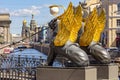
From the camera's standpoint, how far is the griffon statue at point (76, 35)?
7.90 meters

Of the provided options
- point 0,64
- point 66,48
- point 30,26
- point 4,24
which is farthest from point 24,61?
point 30,26

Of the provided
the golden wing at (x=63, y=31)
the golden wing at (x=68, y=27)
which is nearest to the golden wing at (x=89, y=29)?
the golden wing at (x=68, y=27)

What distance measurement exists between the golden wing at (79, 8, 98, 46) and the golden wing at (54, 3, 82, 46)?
2.15 ft

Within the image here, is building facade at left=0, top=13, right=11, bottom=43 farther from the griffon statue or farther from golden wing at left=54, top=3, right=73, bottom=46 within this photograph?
golden wing at left=54, top=3, right=73, bottom=46

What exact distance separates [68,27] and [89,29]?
3.01 feet

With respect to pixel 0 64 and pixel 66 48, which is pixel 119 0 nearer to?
pixel 0 64

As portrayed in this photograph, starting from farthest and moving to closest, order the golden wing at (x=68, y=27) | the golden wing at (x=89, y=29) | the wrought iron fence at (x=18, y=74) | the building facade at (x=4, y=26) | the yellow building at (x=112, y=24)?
the yellow building at (x=112, y=24) → the building facade at (x=4, y=26) → the wrought iron fence at (x=18, y=74) → the golden wing at (x=89, y=29) → the golden wing at (x=68, y=27)

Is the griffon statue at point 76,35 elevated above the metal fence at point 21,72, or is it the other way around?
the griffon statue at point 76,35

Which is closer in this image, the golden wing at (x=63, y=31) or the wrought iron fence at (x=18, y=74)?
the golden wing at (x=63, y=31)

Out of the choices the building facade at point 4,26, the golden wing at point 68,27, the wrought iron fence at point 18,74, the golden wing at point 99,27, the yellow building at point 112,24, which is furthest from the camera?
the yellow building at point 112,24

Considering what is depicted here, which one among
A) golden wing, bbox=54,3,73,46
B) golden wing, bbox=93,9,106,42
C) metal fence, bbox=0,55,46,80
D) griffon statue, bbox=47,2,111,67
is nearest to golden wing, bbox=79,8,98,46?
griffon statue, bbox=47,2,111,67

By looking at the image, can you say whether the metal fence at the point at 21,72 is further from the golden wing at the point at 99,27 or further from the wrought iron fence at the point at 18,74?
the golden wing at the point at 99,27

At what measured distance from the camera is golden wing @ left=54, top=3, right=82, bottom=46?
7879 mm

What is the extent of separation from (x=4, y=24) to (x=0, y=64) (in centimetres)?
2739
